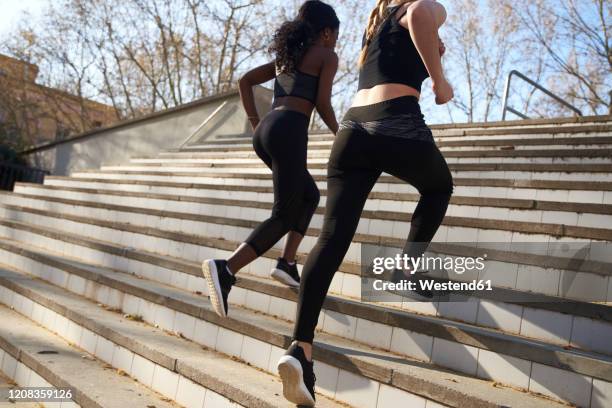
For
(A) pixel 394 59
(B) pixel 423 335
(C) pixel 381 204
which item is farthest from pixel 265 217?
(A) pixel 394 59

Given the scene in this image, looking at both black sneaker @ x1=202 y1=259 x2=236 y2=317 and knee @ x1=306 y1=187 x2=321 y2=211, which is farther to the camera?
knee @ x1=306 y1=187 x2=321 y2=211

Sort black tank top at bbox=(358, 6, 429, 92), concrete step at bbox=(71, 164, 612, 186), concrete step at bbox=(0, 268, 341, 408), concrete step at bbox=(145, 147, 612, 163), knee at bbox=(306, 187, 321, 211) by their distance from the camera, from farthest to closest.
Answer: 1. concrete step at bbox=(145, 147, 612, 163)
2. concrete step at bbox=(71, 164, 612, 186)
3. knee at bbox=(306, 187, 321, 211)
4. concrete step at bbox=(0, 268, 341, 408)
5. black tank top at bbox=(358, 6, 429, 92)

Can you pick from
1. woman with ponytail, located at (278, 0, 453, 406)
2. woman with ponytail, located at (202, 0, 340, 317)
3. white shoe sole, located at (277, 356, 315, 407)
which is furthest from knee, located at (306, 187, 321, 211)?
white shoe sole, located at (277, 356, 315, 407)

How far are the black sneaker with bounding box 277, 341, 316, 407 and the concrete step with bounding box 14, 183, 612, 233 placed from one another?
252 centimetres

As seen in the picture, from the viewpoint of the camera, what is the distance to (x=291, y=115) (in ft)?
9.82

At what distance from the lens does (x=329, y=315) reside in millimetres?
3186

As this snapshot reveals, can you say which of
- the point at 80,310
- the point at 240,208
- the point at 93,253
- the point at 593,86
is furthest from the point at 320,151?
the point at 593,86

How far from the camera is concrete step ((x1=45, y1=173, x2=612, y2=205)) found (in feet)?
14.3

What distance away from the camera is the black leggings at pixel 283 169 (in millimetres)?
2896

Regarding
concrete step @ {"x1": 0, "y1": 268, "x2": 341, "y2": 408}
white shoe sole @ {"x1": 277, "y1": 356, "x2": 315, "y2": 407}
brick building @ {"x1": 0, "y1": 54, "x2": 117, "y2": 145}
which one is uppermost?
brick building @ {"x1": 0, "y1": 54, "x2": 117, "y2": 145}

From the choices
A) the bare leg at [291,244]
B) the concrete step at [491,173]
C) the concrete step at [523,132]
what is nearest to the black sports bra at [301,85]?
the bare leg at [291,244]

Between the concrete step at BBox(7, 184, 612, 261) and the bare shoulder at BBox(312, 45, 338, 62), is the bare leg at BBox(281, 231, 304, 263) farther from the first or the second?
the bare shoulder at BBox(312, 45, 338, 62)

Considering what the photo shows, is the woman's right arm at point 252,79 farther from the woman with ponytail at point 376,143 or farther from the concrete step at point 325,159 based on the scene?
the concrete step at point 325,159

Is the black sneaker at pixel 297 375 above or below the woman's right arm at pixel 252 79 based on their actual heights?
below
